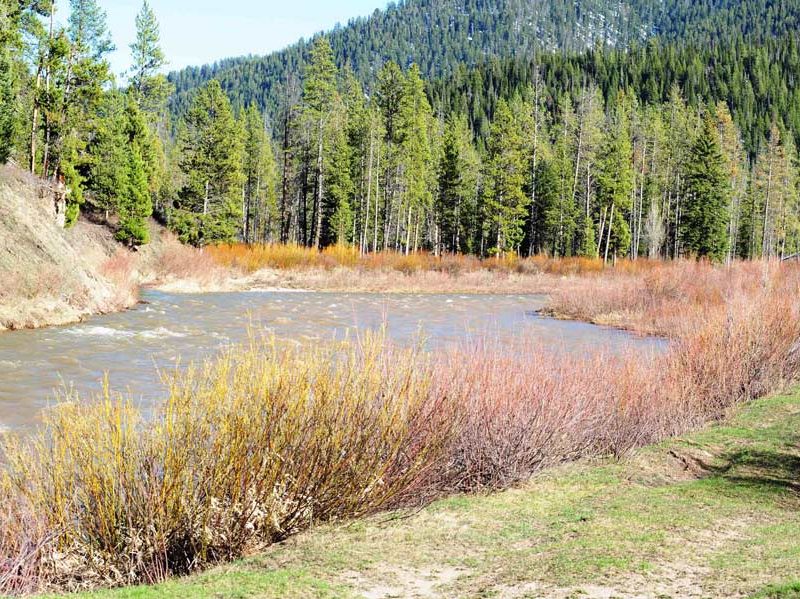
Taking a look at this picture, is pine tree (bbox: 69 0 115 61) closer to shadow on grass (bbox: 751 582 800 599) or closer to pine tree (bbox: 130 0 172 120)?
pine tree (bbox: 130 0 172 120)

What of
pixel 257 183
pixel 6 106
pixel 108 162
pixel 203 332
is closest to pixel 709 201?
pixel 257 183

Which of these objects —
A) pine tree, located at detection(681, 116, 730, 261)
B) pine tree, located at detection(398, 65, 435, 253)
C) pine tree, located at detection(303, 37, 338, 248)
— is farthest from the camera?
pine tree, located at detection(681, 116, 730, 261)

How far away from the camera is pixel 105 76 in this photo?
3903 cm

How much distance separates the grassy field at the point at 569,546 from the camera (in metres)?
5.52

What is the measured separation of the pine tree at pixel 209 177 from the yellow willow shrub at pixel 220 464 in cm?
4506

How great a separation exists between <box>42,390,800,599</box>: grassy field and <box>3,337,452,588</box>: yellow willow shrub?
14.2 inches

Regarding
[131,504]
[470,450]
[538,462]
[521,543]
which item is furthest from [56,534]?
[538,462]

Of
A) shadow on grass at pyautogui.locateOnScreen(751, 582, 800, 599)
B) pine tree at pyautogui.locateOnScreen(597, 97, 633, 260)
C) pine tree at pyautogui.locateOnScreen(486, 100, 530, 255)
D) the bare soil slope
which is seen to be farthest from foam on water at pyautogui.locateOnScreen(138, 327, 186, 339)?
pine tree at pyautogui.locateOnScreen(597, 97, 633, 260)

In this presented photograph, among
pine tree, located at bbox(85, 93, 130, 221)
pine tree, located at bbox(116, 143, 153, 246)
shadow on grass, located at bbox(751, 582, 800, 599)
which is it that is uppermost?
pine tree, located at bbox(85, 93, 130, 221)

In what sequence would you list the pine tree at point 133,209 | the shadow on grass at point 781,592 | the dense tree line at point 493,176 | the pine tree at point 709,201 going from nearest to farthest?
the shadow on grass at point 781,592 < the pine tree at point 133,209 < the dense tree line at point 493,176 < the pine tree at point 709,201

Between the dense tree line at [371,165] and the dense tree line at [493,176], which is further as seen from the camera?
the dense tree line at [493,176]

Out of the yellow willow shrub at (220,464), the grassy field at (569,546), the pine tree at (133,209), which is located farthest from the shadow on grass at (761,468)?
the pine tree at (133,209)

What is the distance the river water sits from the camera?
13523mm

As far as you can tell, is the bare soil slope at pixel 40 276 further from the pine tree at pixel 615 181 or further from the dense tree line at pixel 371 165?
the pine tree at pixel 615 181
